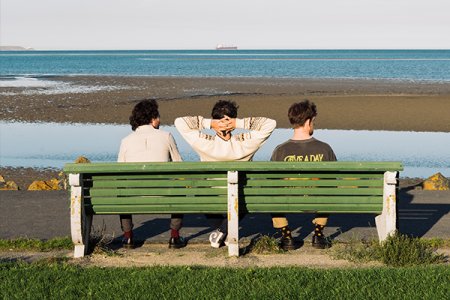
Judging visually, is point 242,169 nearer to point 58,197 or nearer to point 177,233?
point 177,233

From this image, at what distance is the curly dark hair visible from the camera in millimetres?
9250

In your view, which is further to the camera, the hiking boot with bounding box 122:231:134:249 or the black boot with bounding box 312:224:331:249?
the hiking boot with bounding box 122:231:134:249

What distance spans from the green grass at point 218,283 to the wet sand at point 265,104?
19.2 m

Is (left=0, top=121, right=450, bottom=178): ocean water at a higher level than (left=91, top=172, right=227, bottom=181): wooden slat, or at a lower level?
lower

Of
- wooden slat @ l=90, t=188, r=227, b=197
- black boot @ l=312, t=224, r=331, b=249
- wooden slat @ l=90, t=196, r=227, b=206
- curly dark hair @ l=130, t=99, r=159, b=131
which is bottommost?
black boot @ l=312, t=224, r=331, b=249

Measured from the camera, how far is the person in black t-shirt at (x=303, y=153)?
8.92 meters

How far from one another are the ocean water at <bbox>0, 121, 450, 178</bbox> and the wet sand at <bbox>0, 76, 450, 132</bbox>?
223 cm

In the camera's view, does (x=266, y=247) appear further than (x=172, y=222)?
No

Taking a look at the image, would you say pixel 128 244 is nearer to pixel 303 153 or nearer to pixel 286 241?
pixel 286 241

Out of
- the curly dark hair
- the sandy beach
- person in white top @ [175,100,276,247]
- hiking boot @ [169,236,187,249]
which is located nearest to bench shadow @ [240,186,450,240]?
hiking boot @ [169,236,187,249]

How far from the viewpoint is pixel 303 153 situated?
29.5 feet

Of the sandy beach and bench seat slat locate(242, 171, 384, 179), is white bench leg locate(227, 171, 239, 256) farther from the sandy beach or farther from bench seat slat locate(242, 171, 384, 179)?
the sandy beach

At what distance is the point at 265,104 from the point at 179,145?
1586 cm

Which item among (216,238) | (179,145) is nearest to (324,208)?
(216,238)
